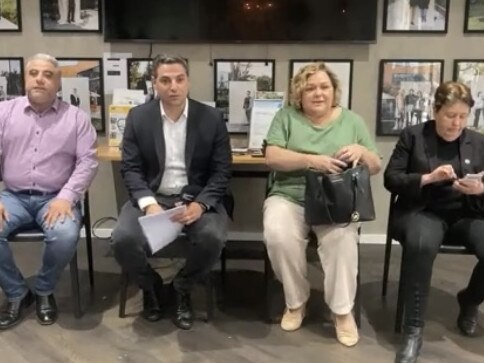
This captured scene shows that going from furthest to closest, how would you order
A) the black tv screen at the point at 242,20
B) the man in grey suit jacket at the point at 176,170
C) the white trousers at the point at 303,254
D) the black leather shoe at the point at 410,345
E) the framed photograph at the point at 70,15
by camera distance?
the framed photograph at the point at 70,15 < the black tv screen at the point at 242,20 < the man in grey suit jacket at the point at 176,170 < the white trousers at the point at 303,254 < the black leather shoe at the point at 410,345

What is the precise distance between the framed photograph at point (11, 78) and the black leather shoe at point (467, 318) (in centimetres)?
273

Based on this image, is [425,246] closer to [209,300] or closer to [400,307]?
[400,307]

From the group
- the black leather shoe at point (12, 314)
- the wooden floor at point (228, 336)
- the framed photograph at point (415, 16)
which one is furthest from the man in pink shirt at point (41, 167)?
the framed photograph at point (415, 16)

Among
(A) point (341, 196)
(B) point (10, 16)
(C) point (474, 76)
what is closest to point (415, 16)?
(C) point (474, 76)

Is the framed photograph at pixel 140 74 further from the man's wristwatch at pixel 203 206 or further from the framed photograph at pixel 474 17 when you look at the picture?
the framed photograph at pixel 474 17

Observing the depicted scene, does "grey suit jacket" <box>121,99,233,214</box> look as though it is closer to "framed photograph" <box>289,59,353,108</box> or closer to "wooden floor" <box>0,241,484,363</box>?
"wooden floor" <box>0,241,484,363</box>

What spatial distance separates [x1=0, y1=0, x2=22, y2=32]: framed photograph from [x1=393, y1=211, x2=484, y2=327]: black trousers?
96.8 inches

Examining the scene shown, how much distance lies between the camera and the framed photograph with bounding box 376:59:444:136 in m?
3.62

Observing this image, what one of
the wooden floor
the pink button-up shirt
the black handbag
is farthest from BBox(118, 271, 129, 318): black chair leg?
the black handbag

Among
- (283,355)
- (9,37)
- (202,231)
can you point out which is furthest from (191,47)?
(283,355)

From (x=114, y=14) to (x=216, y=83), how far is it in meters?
0.69

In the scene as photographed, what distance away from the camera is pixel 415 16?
3.56 meters

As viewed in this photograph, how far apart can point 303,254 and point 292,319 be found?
307 mm

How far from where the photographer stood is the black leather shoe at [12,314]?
2.70 metres
